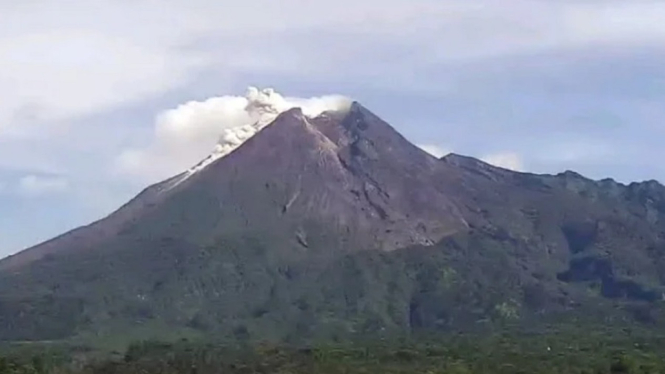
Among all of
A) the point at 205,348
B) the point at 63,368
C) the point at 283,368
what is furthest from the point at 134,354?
the point at 283,368

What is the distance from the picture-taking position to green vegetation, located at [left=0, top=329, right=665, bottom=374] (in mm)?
151750

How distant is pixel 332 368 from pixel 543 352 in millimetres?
41774

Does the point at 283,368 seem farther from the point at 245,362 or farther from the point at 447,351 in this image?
the point at 447,351

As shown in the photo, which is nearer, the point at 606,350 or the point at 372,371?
the point at 372,371

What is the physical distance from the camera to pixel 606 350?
179125mm

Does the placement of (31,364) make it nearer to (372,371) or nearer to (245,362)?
(245,362)

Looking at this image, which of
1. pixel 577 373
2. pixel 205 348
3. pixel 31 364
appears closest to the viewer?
pixel 577 373

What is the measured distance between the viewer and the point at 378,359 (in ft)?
561

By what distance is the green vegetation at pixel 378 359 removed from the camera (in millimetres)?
151750

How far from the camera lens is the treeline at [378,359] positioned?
152 meters

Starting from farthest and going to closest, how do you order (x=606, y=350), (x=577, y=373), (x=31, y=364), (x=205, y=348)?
(x=205, y=348) → (x=606, y=350) → (x=31, y=364) → (x=577, y=373)

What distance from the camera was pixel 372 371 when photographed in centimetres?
14850

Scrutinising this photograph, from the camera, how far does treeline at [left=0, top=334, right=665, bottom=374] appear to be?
15175 centimetres

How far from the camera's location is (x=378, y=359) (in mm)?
171000
